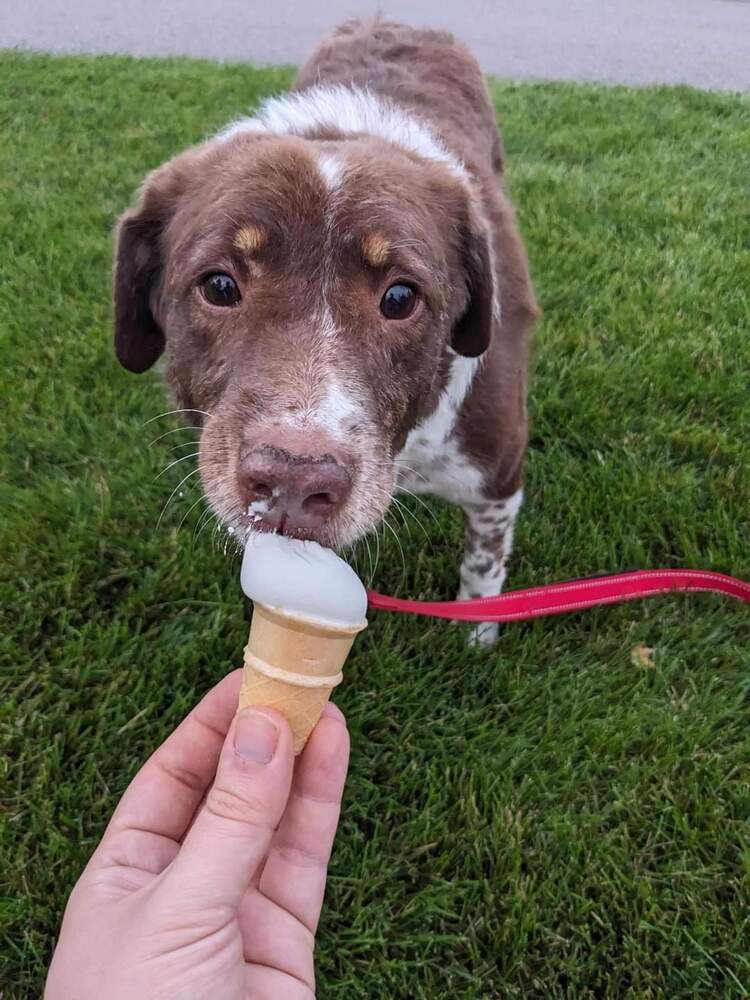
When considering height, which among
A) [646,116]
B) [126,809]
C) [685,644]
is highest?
[646,116]

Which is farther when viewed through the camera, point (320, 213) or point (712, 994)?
point (712, 994)

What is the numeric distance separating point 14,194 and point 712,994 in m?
6.00

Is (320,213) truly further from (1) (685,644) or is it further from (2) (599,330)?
(2) (599,330)

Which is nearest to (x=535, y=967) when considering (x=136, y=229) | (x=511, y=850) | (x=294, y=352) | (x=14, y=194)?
(x=511, y=850)

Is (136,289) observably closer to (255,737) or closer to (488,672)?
(255,737)

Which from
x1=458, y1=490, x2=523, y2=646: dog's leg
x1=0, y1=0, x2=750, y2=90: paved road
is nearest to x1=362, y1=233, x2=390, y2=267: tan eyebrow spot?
x1=458, y1=490, x2=523, y2=646: dog's leg

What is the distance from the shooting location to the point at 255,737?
1.63 metres

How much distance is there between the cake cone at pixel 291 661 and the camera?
5.63ft

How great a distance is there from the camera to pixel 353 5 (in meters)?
11.9

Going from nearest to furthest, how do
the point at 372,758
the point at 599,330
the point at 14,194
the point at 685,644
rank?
the point at 372,758 < the point at 685,644 < the point at 599,330 < the point at 14,194

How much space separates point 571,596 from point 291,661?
62.9 inches

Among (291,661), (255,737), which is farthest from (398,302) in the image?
(255,737)

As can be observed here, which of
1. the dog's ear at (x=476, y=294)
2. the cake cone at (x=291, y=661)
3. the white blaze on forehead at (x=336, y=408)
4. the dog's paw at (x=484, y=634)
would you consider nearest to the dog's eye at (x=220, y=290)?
the white blaze on forehead at (x=336, y=408)

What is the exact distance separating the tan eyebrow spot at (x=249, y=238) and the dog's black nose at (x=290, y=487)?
0.67 m
